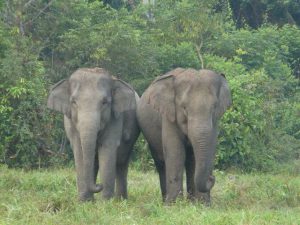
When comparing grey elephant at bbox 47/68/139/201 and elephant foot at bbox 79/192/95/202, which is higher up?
grey elephant at bbox 47/68/139/201

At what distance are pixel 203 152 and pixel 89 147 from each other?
1.19m

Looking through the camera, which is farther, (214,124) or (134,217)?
(214,124)

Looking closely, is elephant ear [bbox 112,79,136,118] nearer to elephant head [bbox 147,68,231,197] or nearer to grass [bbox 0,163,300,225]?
elephant head [bbox 147,68,231,197]

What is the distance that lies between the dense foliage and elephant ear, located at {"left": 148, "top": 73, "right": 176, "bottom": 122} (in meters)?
4.73

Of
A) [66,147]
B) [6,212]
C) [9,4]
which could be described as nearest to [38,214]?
[6,212]

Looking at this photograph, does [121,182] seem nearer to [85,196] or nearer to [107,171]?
[107,171]

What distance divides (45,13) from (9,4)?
1.16m

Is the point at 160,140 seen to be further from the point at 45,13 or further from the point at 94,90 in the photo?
the point at 45,13

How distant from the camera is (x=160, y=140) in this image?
8.79 m

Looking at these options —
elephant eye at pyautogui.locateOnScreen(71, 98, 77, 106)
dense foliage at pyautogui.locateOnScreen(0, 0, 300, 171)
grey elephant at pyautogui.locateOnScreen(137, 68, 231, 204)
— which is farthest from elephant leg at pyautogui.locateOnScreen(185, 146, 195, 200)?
dense foliage at pyautogui.locateOnScreen(0, 0, 300, 171)

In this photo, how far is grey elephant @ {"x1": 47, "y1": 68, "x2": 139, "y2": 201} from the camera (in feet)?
25.7

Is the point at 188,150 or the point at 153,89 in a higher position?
the point at 153,89

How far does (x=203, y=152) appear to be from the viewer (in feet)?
24.8

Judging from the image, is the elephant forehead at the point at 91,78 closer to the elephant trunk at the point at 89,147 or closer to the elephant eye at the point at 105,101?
the elephant eye at the point at 105,101
